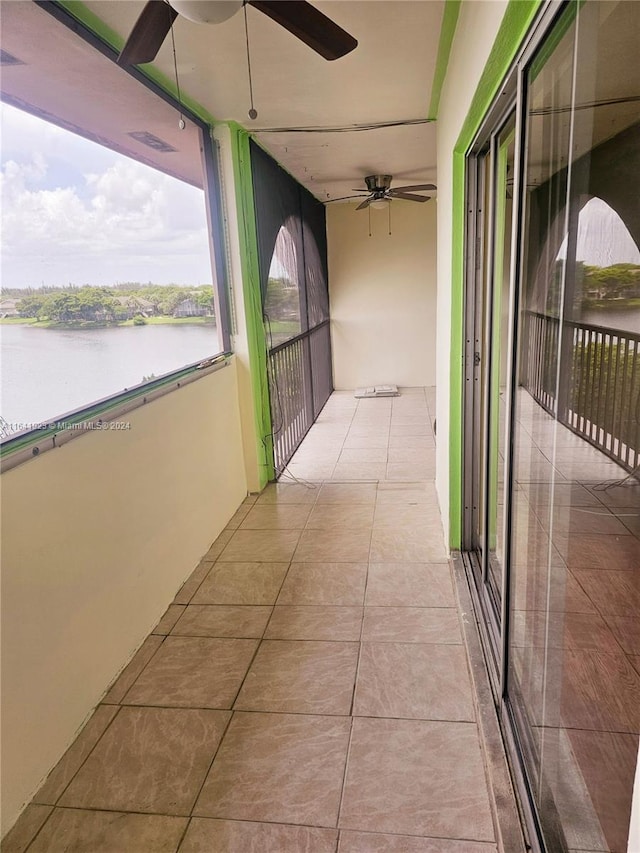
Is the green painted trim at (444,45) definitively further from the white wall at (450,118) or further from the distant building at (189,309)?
the distant building at (189,309)

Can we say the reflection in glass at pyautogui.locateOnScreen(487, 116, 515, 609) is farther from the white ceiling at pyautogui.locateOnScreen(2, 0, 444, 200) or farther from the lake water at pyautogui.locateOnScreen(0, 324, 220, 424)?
the lake water at pyautogui.locateOnScreen(0, 324, 220, 424)

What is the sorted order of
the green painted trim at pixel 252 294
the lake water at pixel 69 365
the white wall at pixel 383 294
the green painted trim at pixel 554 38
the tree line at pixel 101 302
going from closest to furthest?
the green painted trim at pixel 554 38
the lake water at pixel 69 365
the tree line at pixel 101 302
the green painted trim at pixel 252 294
the white wall at pixel 383 294

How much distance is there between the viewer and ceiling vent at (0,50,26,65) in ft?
6.24

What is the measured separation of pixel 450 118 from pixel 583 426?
193 centimetres

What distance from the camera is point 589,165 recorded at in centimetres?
101

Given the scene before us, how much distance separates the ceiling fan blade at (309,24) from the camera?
1.51m

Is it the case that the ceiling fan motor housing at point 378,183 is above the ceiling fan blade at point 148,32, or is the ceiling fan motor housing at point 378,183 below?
above

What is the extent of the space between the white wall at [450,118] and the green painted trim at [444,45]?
0.03 metres

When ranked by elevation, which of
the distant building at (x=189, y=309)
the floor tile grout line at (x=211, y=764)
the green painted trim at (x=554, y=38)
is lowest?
the floor tile grout line at (x=211, y=764)

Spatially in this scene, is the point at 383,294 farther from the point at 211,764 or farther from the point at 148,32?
the point at 211,764

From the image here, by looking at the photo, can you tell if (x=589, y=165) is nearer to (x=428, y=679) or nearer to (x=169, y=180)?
(x=428, y=679)

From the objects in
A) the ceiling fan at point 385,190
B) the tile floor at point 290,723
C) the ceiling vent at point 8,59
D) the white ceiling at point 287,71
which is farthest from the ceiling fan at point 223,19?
the ceiling fan at point 385,190

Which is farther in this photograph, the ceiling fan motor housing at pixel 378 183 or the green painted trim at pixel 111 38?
the ceiling fan motor housing at pixel 378 183

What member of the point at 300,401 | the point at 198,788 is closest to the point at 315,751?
the point at 198,788
